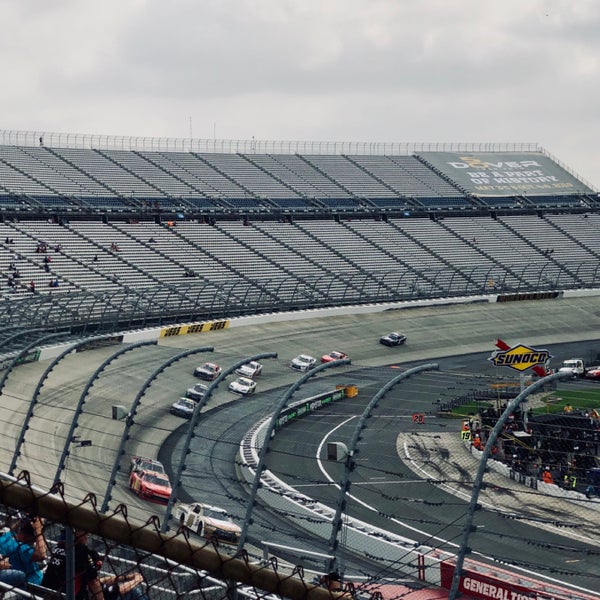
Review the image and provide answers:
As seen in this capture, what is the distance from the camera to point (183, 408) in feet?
95.1

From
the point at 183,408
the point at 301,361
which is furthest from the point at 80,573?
the point at 301,361

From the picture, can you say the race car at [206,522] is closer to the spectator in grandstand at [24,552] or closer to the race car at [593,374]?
the spectator in grandstand at [24,552]

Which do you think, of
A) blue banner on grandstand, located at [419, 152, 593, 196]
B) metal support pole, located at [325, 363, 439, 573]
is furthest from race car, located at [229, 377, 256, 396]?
blue banner on grandstand, located at [419, 152, 593, 196]

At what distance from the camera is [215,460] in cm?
2356

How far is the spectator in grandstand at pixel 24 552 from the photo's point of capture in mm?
9320

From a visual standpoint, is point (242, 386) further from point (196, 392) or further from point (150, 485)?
point (150, 485)

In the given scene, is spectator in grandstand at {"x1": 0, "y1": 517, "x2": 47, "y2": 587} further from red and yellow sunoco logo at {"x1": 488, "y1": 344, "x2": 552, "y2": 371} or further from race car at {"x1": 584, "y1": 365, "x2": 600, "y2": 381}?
race car at {"x1": 584, "y1": 365, "x2": 600, "y2": 381}

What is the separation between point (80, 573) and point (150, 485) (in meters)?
16.8

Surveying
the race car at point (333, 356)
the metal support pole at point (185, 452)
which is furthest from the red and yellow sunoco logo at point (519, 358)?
the metal support pole at point (185, 452)

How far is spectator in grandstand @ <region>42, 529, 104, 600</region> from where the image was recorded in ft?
30.1

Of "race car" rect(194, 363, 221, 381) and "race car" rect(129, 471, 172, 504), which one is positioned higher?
"race car" rect(194, 363, 221, 381)

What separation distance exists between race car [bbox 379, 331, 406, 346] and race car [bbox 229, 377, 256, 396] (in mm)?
29618

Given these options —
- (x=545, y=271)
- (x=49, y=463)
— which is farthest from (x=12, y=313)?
(x=545, y=271)

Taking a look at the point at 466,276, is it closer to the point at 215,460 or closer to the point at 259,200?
the point at 259,200
